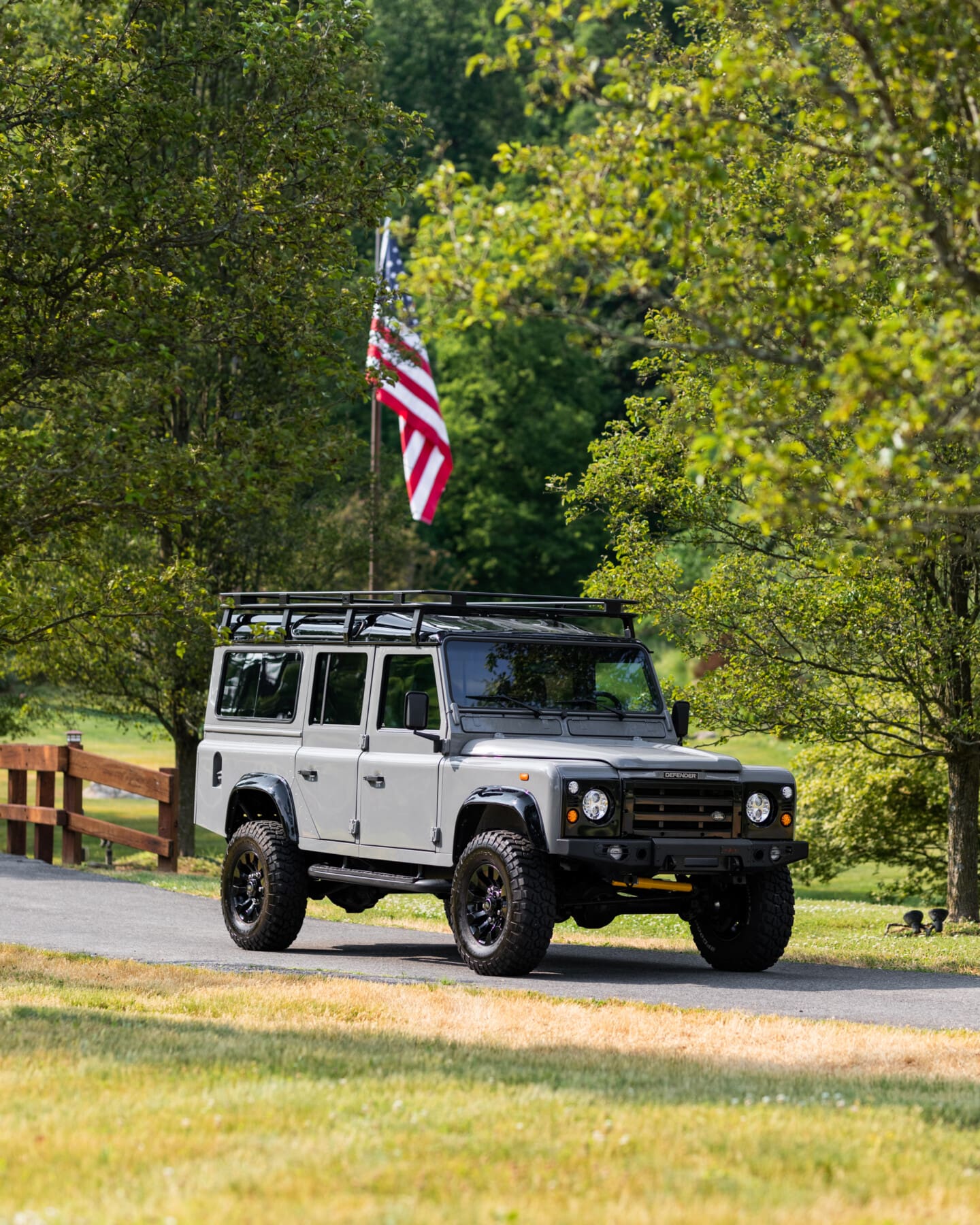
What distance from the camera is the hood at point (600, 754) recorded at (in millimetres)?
11648

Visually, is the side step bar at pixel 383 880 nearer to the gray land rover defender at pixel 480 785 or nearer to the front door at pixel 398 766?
the gray land rover defender at pixel 480 785

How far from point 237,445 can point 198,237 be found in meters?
1.97

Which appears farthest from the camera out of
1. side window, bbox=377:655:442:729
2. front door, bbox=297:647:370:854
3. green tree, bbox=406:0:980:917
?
front door, bbox=297:647:370:854

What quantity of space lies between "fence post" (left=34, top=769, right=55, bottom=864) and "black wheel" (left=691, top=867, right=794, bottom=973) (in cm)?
1059

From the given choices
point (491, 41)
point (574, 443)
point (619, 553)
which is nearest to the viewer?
point (619, 553)

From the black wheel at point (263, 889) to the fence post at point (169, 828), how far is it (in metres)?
6.29

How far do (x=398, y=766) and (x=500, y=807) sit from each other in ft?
3.61

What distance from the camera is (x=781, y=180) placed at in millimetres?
12070

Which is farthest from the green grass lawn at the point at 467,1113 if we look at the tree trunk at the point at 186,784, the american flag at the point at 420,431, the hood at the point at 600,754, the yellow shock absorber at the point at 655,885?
the american flag at the point at 420,431

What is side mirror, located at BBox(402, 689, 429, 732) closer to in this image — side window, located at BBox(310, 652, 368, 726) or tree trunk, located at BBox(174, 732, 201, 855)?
side window, located at BBox(310, 652, 368, 726)

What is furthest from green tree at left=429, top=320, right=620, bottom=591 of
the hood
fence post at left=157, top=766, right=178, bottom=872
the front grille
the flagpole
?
the front grille

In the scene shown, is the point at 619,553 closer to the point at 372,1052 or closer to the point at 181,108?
the point at 181,108

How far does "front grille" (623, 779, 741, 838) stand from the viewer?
1157 centimetres

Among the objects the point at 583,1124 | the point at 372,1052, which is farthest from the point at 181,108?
the point at 583,1124
